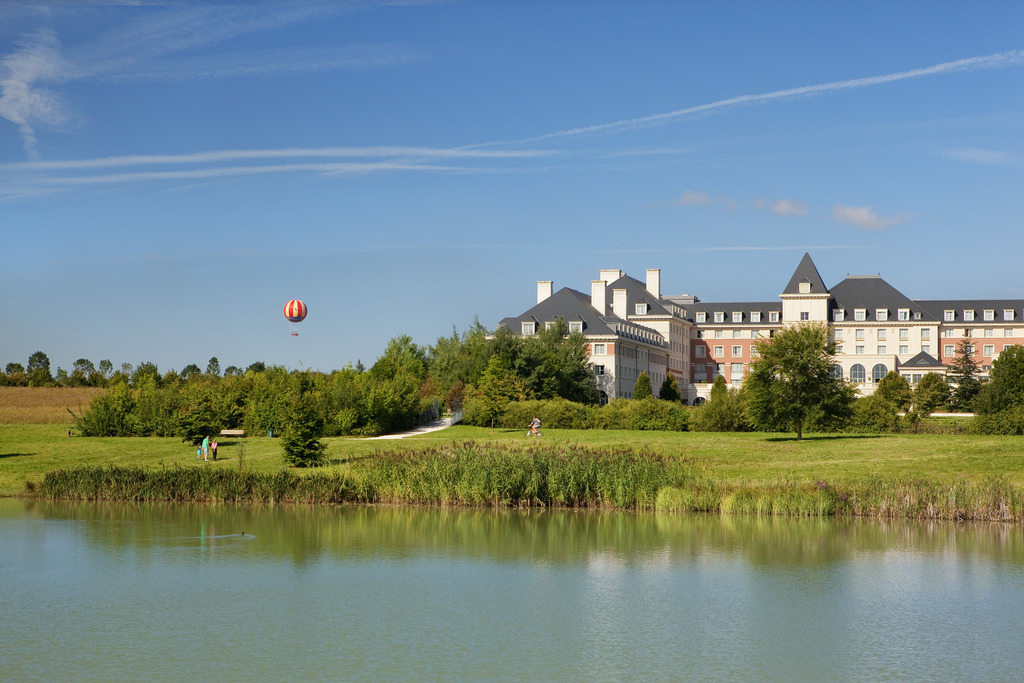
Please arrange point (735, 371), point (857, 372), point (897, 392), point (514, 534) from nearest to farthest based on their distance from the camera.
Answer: point (514, 534)
point (897, 392)
point (857, 372)
point (735, 371)

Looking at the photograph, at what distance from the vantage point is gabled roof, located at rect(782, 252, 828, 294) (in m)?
107

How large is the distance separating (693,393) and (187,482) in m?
82.5

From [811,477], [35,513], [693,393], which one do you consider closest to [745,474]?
[811,477]

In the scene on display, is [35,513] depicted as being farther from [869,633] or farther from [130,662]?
[869,633]

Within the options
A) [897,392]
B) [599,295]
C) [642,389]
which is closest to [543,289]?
[599,295]

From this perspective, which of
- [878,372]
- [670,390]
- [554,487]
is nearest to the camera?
[554,487]

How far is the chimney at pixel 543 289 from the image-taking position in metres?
99.3

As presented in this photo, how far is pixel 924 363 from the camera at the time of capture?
96812mm

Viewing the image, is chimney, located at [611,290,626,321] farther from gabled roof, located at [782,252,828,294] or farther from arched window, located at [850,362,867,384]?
arched window, located at [850,362,867,384]

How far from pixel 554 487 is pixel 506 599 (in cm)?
1196

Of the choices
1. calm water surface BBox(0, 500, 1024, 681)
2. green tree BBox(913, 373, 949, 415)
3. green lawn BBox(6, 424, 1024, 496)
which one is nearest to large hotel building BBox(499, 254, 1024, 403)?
green tree BBox(913, 373, 949, 415)

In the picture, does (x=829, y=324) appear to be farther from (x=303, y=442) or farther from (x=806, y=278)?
(x=303, y=442)

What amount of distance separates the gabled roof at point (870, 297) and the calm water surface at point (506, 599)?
275 feet

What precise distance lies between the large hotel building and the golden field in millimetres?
41108
